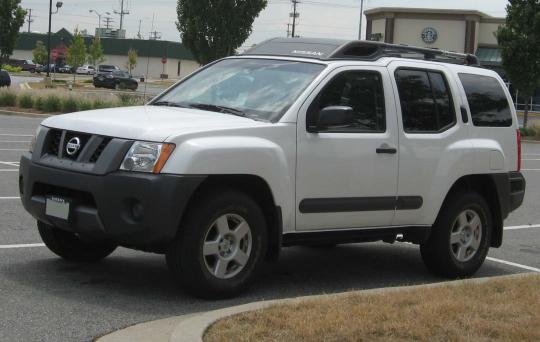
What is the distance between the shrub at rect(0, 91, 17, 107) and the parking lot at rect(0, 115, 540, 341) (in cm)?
2317

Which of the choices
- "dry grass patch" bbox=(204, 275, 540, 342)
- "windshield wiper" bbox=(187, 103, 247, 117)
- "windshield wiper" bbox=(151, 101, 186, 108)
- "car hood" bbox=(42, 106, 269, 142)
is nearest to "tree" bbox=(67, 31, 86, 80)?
"windshield wiper" bbox=(151, 101, 186, 108)

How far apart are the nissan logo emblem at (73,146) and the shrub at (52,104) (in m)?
25.9

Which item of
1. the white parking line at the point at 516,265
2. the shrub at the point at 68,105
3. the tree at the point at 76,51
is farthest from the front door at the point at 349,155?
the tree at the point at 76,51

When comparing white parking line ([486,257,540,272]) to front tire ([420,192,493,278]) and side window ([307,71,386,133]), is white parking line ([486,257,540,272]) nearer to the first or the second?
front tire ([420,192,493,278])

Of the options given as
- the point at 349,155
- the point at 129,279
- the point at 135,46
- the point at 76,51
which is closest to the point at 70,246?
the point at 129,279

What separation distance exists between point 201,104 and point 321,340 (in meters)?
2.61

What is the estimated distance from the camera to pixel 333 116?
637 cm

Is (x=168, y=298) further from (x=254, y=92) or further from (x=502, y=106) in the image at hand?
(x=502, y=106)

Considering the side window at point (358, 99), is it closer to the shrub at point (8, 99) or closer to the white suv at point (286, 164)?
the white suv at point (286, 164)

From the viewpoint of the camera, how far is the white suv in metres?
5.73

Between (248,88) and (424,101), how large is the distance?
1.65 meters

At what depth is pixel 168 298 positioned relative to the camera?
6133mm

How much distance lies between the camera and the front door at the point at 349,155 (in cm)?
643

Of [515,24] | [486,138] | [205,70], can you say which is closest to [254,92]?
[205,70]
